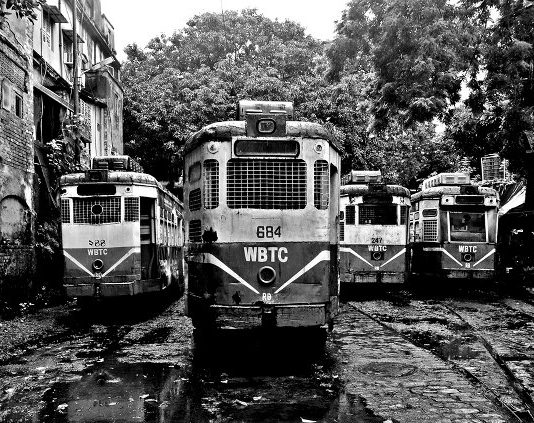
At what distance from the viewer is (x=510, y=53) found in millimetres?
16281

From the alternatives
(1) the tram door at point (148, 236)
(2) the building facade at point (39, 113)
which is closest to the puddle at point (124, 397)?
(1) the tram door at point (148, 236)

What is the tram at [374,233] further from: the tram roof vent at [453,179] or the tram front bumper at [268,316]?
the tram front bumper at [268,316]

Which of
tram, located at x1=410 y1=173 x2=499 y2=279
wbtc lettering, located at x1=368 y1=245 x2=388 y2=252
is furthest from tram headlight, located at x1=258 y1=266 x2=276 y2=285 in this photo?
tram, located at x1=410 y1=173 x2=499 y2=279

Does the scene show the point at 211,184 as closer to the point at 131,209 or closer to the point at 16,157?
the point at 131,209

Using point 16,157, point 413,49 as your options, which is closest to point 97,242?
point 16,157

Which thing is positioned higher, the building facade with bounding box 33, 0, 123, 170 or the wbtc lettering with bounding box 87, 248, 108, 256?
the building facade with bounding box 33, 0, 123, 170

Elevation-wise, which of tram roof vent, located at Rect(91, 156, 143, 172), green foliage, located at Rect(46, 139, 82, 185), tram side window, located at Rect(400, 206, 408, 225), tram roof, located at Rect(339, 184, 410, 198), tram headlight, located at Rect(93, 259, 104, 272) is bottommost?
tram headlight, located at Rect(93, 259, 104, 272)

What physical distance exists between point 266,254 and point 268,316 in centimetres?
80

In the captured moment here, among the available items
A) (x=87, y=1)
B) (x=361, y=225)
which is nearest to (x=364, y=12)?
(x=361, y=225)

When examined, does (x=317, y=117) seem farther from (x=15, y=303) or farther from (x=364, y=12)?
(x=15, y=303)

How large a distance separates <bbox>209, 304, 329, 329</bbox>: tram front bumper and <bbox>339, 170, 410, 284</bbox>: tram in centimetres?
907

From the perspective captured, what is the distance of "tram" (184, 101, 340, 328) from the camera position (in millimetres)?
8188

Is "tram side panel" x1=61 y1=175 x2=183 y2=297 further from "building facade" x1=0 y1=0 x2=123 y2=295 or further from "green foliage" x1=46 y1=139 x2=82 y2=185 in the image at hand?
"green foliage" x1=46 y1=139 x2=82 y2=185

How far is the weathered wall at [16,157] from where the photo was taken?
593 inches
